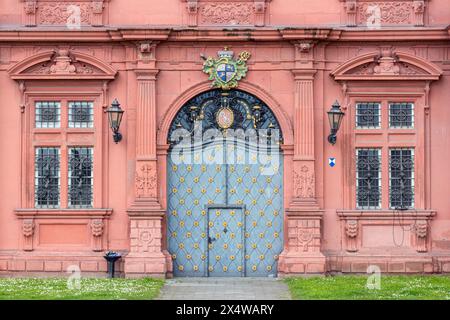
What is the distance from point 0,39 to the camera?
1005 inches

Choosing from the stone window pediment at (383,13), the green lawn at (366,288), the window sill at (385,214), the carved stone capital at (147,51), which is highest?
the stone window pediment at (383,13)

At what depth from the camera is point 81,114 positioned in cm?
2578

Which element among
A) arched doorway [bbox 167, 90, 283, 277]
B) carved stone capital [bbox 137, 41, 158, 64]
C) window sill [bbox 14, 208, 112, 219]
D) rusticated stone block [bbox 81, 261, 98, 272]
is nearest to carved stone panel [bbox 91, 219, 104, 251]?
window sill [bbox 14, 208, 112, 219]

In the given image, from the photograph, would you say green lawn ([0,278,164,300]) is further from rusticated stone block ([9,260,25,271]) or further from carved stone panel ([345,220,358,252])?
carved stone panel ([345,220,358,252])

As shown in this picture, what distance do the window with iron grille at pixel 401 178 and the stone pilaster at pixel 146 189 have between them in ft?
16.3

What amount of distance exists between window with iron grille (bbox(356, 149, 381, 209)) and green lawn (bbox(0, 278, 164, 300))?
4714mm

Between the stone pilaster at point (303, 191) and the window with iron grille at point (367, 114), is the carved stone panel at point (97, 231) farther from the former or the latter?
the window with iron grille at point (367, 114)

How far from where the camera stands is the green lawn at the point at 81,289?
2116 centimetres

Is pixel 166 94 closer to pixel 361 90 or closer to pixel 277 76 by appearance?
pixel 277 76

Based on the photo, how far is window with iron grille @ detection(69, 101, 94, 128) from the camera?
84.5 ft

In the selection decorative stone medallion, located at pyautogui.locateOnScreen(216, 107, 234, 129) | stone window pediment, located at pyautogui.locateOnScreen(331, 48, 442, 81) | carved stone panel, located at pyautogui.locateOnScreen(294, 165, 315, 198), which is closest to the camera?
Answer: carved stone panel, located at pyautogui.locateOnScreen(294, 165, 315, 198)

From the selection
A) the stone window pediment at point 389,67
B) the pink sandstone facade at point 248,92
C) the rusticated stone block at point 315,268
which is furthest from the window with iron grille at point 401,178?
the rusticated stone block at point 315,268

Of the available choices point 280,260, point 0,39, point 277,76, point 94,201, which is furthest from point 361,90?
point 0,39

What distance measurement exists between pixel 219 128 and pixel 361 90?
10.4ft
